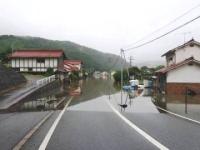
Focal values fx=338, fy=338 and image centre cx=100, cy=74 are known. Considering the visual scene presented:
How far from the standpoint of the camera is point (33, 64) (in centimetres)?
6869

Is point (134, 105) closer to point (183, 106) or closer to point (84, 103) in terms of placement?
point (183, 106)

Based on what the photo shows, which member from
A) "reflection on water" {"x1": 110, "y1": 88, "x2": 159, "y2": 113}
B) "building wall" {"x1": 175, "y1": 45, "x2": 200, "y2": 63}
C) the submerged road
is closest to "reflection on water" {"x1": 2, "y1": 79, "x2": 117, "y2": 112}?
"reflection on water" {"x1": 110, "y1": 88, "x2": 159, "y2": 113}

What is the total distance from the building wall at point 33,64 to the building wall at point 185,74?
31426 millimetres

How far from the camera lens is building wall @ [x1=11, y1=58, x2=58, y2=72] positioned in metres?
68.3

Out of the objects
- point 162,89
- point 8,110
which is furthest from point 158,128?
point 162,89

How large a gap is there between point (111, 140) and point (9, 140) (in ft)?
8.75

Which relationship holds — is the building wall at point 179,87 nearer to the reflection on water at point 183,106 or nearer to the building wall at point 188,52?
the building wall at point 188,52

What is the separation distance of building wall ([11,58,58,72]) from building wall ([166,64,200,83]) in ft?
103

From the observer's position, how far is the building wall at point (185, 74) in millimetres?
41656

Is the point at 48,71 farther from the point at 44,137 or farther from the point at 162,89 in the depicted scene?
the point at 44,137

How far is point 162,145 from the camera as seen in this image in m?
8.09

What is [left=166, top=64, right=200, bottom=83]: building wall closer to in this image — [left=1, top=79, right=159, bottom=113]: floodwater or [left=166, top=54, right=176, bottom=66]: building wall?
[left=1, top=79, right=159, bottom=113]: floodwater

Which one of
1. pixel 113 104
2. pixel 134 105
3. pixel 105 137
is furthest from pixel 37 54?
pixel 105 137

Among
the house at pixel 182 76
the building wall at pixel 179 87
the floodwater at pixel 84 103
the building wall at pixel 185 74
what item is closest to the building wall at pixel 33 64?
the house at pixel 182 76
